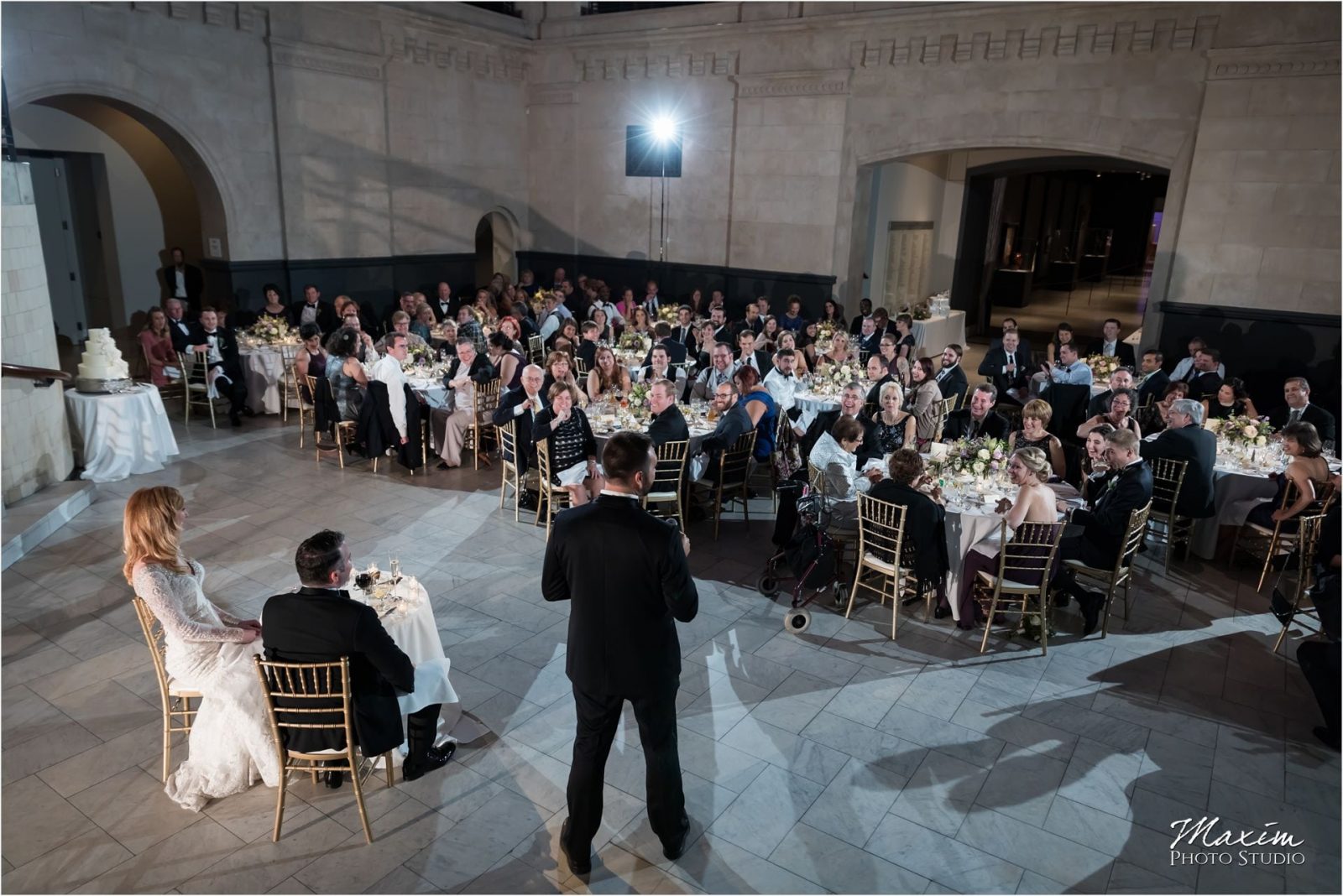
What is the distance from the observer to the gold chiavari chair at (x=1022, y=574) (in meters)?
5.36

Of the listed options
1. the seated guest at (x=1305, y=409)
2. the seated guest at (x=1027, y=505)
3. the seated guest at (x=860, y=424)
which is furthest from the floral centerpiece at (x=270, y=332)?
the seated guest at (x=1305, y=409)

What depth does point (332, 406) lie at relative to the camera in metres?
8.75

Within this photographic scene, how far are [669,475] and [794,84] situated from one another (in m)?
9.27

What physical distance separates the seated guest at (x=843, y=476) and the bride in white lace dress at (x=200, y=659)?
12.3 feet

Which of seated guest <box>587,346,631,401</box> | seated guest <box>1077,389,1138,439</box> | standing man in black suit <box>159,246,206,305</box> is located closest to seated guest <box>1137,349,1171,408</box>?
seated guest <box>1077,389,1138,439</box>

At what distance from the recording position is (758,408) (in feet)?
24.8

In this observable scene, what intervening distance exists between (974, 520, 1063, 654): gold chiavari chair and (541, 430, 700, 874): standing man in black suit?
285cm

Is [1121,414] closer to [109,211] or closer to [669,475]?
[669,475]

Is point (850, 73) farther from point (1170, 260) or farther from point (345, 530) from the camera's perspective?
point (345, 530)

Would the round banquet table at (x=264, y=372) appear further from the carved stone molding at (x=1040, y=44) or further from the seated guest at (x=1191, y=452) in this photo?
the carved stone molding at (x=1040, y=44)

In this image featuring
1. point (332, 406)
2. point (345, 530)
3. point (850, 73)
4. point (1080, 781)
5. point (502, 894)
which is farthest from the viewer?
point (850, 73)

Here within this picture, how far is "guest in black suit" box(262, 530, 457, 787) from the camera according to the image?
3.44 metres

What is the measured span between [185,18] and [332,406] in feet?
22.3

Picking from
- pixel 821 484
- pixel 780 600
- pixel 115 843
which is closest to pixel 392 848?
pixel 115 843
